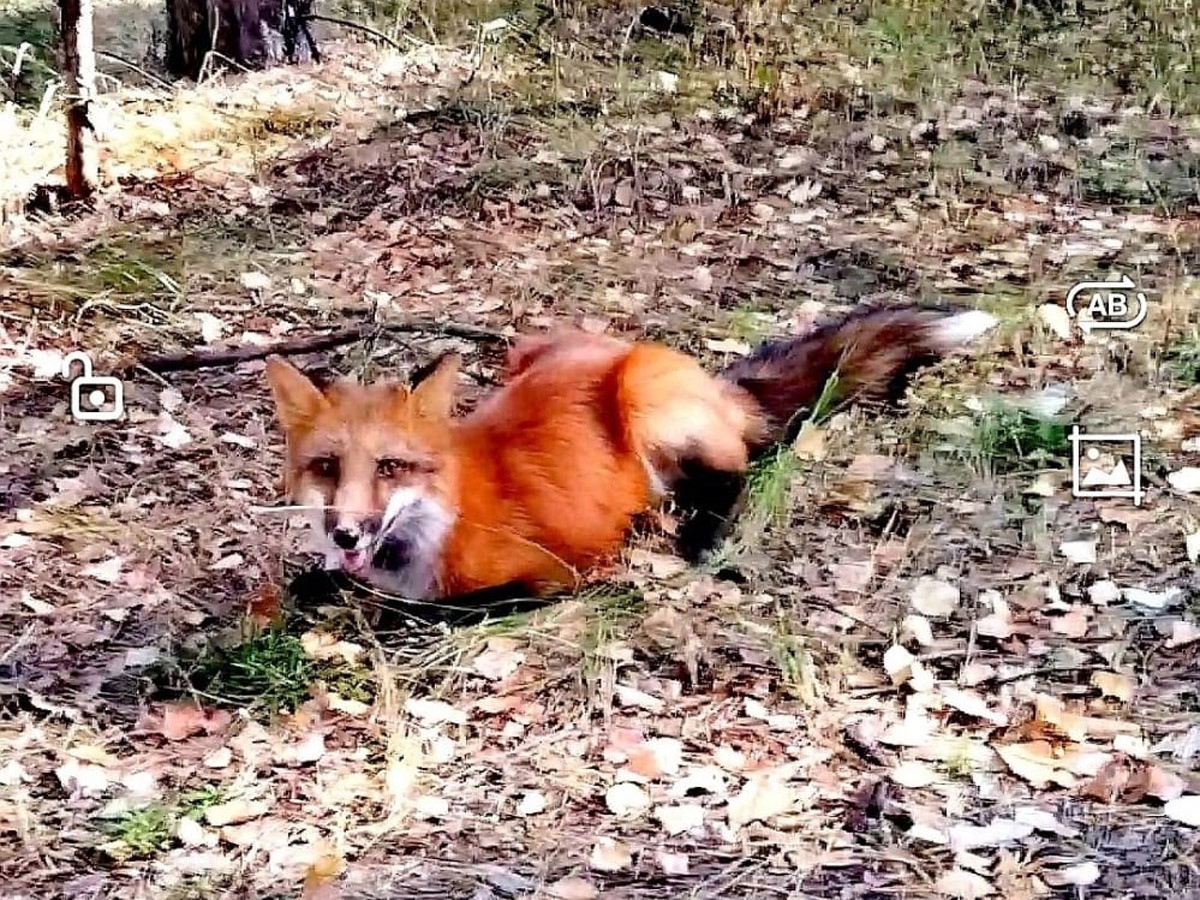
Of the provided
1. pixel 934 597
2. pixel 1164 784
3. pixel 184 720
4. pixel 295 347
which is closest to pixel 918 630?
pixel 934 597

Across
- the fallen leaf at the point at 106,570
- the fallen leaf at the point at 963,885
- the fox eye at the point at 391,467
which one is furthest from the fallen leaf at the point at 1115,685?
the fallen leaf at the point at 106,570

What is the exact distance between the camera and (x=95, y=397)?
3.04 meters

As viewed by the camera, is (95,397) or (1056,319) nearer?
(95,397)

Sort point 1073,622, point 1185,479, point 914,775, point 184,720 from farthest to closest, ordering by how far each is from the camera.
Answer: point 1185,479 → point 1073,622 → point 184,720 → point 914,775

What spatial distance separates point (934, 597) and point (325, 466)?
1011 mm

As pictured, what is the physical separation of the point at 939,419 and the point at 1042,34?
2608 millimetres

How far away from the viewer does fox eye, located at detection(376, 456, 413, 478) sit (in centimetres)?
224

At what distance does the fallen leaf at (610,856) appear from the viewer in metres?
1.83

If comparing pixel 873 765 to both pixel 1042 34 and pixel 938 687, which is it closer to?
pixel 938 687

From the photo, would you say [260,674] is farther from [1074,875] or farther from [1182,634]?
[1182,634]

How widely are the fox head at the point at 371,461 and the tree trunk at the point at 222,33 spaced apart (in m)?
2.52

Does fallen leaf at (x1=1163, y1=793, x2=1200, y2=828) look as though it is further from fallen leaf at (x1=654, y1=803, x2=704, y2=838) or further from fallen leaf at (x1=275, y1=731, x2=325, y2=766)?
fallen leaf at (x1=275, y1=731, x2=325, y2=766)

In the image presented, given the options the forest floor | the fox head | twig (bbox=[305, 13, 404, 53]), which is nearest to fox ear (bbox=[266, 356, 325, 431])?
the fox head

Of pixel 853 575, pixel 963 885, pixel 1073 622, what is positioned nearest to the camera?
pixel 963 885
